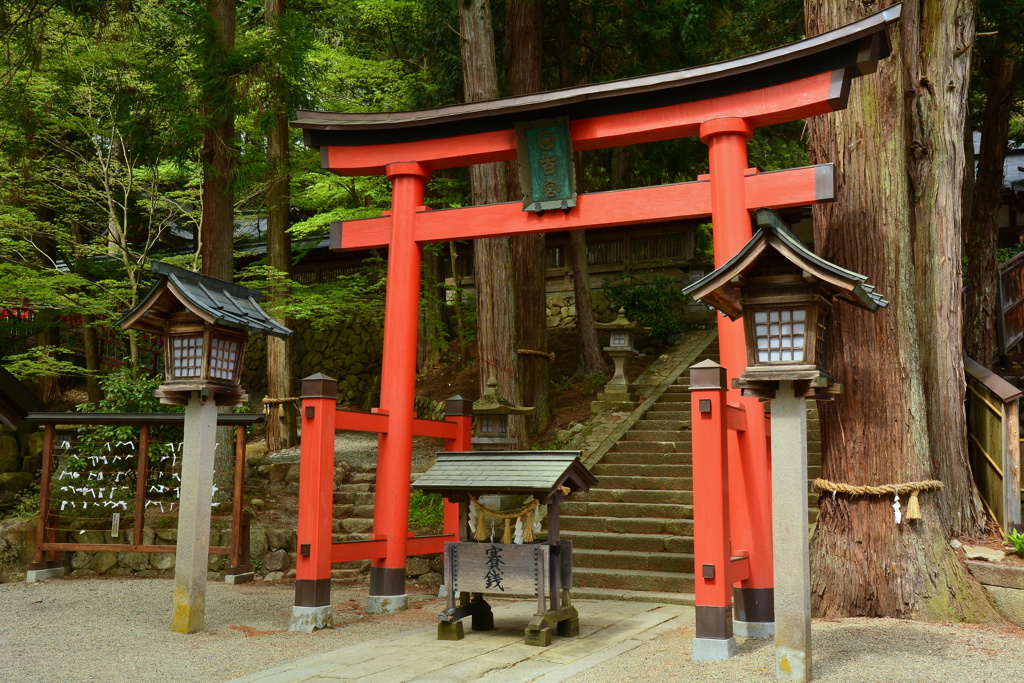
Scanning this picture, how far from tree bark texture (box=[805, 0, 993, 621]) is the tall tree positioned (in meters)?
4.15

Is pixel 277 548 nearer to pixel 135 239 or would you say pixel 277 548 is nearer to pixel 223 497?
pixel 223 497

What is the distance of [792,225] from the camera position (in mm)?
17312

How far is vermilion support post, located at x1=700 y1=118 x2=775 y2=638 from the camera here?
591cm

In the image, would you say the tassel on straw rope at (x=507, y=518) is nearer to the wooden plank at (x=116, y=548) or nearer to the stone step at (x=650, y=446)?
the wooden plank at (x=116, y=548)

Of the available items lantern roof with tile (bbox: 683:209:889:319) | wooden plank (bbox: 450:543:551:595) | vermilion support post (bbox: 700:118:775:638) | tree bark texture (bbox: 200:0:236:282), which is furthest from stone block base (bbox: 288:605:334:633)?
tree bark texture (bbox: 200:0:236:282)

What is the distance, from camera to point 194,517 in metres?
6.37

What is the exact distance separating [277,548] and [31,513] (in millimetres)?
3323

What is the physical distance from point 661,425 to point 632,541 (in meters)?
3.15

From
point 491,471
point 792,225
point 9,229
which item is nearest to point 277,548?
point 491,471

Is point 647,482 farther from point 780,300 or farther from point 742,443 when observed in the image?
point 780,300

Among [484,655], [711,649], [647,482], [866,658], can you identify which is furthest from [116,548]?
[866,658]

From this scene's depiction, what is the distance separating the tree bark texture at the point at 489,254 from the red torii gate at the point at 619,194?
328 centimetres

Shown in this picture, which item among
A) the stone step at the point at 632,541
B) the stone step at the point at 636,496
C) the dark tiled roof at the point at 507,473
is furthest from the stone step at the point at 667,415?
the dark tiled roof at the point at 507,473

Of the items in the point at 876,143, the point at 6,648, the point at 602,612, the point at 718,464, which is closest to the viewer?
the point at 718,464
